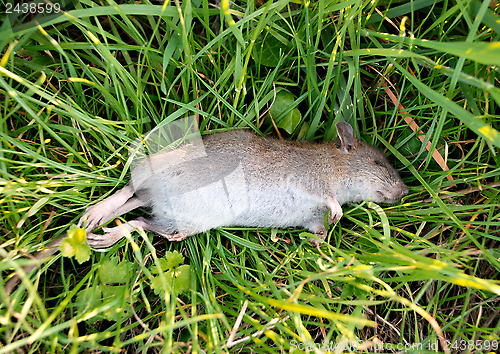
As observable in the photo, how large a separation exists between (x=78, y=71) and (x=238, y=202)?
2086 millimetres

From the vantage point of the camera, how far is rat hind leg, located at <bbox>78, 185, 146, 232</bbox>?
3008mm

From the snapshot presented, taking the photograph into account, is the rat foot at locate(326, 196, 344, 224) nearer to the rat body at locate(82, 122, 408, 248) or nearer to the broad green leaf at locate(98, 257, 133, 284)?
the rat body at locate(82, 122, 408, 248)

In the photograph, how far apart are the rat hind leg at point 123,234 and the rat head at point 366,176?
1735 millimetres

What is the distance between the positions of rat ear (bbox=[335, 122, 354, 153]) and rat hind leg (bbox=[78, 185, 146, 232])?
2056 millimetres

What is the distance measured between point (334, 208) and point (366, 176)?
0.53 meters

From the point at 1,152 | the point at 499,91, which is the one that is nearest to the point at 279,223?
the point at 499,91

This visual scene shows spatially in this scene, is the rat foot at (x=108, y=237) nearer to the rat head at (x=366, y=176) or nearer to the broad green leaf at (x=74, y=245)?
the broad green leaf at (x=74, y=245)

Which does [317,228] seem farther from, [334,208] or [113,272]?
[113,272]

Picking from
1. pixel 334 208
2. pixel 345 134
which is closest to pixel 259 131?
pixel 345 134

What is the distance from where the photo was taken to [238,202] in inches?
122

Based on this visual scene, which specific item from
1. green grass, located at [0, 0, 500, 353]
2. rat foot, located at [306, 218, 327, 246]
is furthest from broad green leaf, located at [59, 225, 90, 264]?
rat foot, located at [306, 218, 327, 246]

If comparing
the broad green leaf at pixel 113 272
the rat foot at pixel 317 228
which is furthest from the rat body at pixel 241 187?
the broad green leaf at pixel 113 272

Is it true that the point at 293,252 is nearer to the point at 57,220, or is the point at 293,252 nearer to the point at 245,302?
the point at 245,302

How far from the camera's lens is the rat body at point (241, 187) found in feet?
9.95
